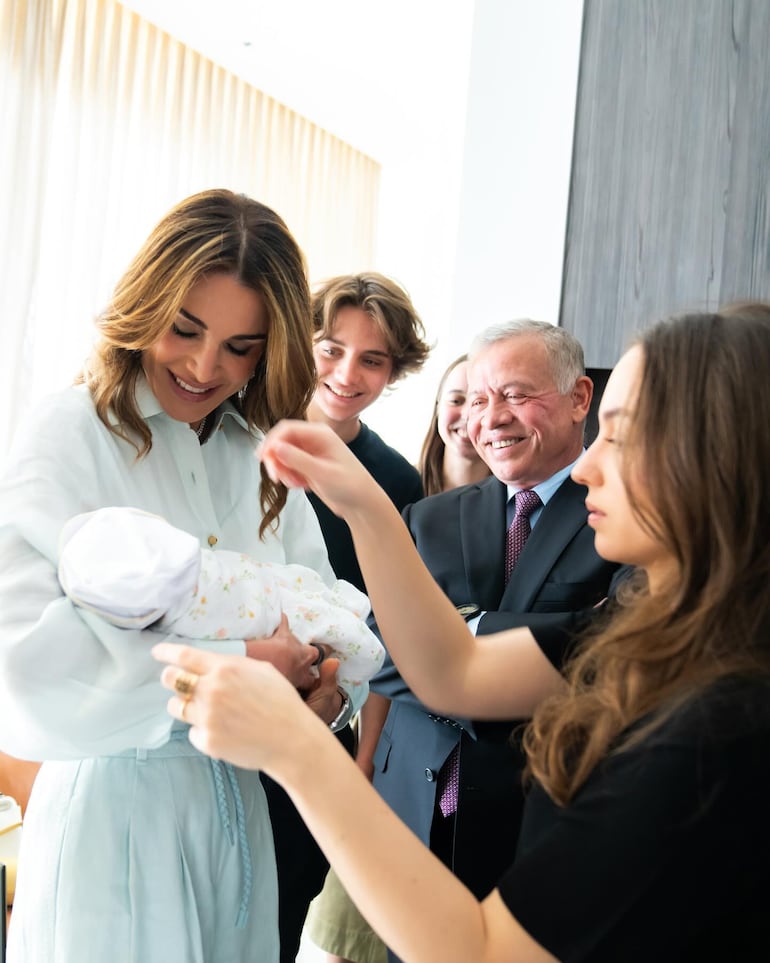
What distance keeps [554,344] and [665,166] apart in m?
0.98

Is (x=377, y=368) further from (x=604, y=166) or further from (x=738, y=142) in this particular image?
(x=738, y=142)

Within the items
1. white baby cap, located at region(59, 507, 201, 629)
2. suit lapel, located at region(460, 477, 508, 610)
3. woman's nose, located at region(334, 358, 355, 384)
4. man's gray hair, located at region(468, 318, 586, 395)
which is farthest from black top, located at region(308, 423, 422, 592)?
white baby cap, located at region(59, 507, 201, 629)

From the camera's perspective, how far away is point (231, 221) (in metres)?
1.54

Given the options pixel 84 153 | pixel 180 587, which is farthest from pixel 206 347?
pixel 84 153

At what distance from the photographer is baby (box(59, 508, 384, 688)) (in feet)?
3.93

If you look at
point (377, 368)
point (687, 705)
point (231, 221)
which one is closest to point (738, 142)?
point (377, 368)

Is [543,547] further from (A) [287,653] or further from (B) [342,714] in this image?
(A) [287,653]

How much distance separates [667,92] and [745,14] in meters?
0.29

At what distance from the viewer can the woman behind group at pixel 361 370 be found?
101 inches

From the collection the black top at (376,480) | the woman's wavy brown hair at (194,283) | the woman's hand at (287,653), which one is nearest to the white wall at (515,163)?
the black top at (376,480)

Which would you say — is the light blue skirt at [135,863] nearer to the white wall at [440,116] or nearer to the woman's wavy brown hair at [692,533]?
Answer: the woman's wavy brown hair at [692,533]

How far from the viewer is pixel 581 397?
232cm

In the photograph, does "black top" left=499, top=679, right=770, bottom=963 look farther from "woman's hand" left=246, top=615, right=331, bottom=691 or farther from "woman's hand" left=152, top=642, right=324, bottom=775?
"woman's hand" left=246, top=615, right=331, bottom=691

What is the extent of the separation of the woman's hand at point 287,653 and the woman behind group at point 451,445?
1422 mm
